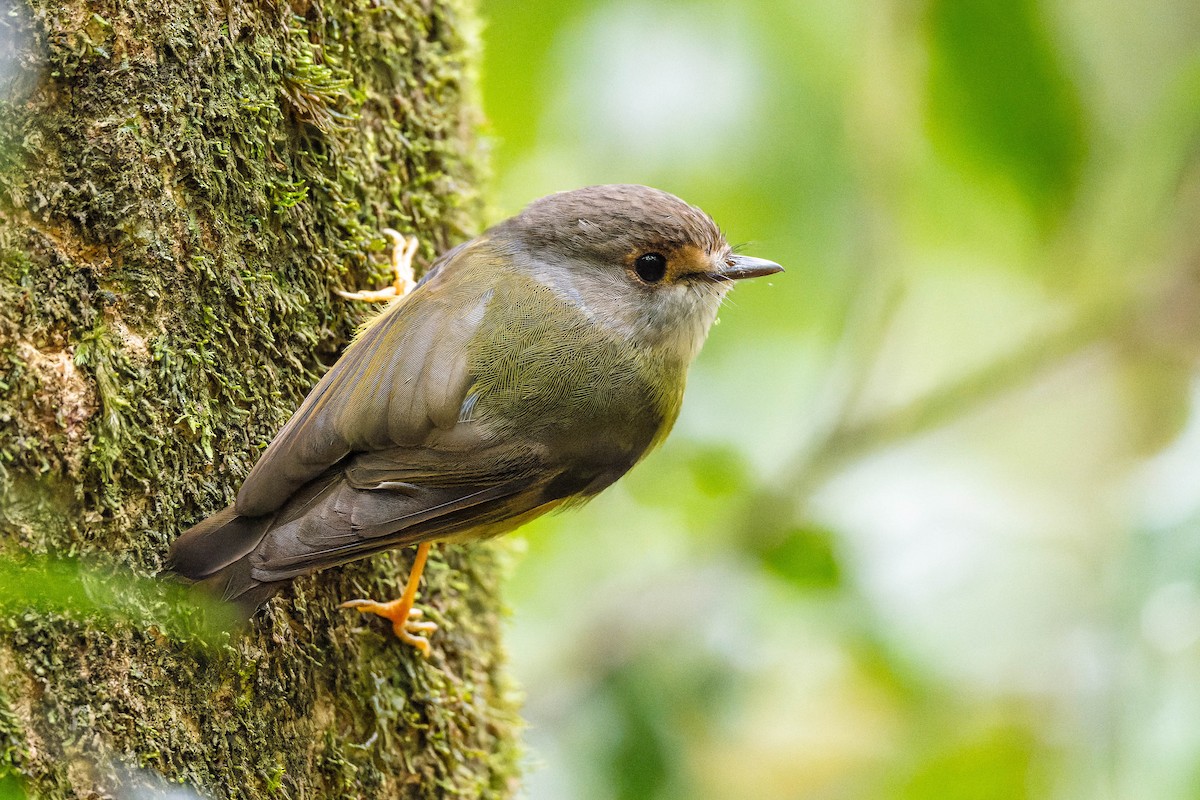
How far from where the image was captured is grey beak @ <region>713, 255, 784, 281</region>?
9.30 feet

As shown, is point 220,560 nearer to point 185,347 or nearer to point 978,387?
point 185,347

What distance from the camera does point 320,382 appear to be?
2.27 metres

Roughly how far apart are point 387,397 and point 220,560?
49cm

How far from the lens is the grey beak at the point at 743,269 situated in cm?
283

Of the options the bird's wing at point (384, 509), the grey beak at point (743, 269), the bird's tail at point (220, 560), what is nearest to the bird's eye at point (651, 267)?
the grey beak at point (743, 269)

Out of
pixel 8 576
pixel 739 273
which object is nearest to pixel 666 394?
pixel 739 273

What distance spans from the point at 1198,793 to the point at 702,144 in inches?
90.8

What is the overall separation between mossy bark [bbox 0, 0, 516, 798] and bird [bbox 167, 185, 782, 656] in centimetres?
10

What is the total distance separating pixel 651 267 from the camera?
2.83 metres

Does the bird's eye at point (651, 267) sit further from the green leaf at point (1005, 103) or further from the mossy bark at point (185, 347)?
the green leaf at point (1005, 103)

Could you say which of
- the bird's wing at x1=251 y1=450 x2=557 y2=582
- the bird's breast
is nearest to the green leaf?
the bird's breast

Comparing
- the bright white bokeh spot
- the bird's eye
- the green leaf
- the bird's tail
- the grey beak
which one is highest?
the green leaf

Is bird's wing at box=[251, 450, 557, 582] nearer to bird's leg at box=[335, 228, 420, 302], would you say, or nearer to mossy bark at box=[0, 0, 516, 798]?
mossy bark at box=[0, 0, 516, 798]

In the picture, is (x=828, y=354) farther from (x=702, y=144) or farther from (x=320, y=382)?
(x=320, y=382)
